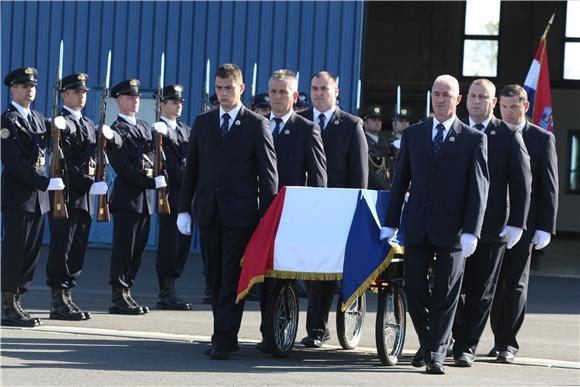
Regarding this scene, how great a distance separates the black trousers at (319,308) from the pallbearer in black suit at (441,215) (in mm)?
1205

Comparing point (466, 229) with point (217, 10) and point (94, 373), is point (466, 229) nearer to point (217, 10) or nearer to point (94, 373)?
point (94, 373)

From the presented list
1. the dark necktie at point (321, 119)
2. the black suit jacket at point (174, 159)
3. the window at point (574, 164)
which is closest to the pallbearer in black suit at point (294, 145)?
the dark necktie at point (321, 119)

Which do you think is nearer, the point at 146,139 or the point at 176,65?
the point at 146,139

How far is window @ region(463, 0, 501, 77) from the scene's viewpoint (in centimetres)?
2739

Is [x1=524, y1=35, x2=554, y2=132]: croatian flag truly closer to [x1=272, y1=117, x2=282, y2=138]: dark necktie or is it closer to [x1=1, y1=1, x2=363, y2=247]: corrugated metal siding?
[x1=1, y1=1, x2=363, y2=247]: corrugated metal siding

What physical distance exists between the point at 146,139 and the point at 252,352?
2860mm

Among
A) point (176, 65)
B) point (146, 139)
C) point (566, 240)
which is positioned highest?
point (176, 65)

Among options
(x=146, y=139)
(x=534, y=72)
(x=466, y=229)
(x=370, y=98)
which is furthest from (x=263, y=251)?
(x=370, y=98)

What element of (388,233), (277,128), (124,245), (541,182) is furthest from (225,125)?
(124,245)

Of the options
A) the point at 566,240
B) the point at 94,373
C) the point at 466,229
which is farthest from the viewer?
the point at 566,240

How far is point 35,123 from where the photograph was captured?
988 centimetres

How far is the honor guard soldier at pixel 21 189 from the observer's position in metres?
9.72

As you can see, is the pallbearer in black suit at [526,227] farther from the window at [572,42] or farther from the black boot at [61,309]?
the window at [572,42]

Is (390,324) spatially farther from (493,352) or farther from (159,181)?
(159,181)
